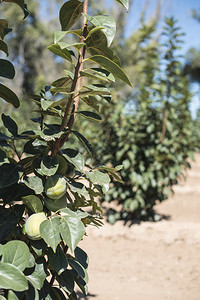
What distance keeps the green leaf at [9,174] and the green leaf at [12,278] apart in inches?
7.9

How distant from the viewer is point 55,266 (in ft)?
2.49

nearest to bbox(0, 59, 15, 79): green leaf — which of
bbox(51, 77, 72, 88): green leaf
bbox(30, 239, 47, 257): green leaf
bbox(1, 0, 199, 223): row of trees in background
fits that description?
bbox(51, 77, 72, 88): green leaf

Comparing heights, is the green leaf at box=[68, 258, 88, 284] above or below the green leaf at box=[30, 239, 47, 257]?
below

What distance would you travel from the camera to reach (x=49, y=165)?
0.80m

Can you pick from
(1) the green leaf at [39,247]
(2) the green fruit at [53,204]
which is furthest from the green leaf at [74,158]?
(1) the green leaf at [39,247]

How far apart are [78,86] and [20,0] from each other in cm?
29

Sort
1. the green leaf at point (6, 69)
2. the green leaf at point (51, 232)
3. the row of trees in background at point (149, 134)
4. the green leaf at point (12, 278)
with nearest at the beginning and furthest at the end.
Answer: the green leaf at point (12, 278)
the green leaf at point (51, 232)
the green leaf at point (6, 69)
the row of trees in background at point (149, 134)

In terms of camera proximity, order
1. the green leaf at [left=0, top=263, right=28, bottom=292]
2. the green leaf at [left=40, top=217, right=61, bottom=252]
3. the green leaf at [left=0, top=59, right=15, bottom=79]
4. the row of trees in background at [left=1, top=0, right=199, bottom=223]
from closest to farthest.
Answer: the green leaf at [left=0, top=263, right=28, bottom=292] < the green leaf at [left=40, top=217, right=61, bottom=252] < the green leaf at [left=0, top=59, right=15, bottom=79] < the row of trees in background at [left=1, top=0, right=199, bottom=223]

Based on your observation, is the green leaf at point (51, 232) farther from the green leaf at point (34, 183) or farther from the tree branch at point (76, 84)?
the tree branch at point (76, 84)

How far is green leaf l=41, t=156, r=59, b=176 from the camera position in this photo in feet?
2.54

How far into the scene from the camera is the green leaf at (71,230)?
27.0 inches

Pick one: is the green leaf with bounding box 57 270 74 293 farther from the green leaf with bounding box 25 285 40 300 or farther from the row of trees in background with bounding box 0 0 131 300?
the green leaf with bounding box 25 285 40 300

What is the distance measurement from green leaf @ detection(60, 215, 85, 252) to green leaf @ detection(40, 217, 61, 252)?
15 mm

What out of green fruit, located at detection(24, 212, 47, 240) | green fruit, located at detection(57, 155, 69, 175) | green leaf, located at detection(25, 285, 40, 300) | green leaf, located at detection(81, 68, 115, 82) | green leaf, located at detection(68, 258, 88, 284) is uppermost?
green leaf, located at detection(81, 68, 115, 82)
